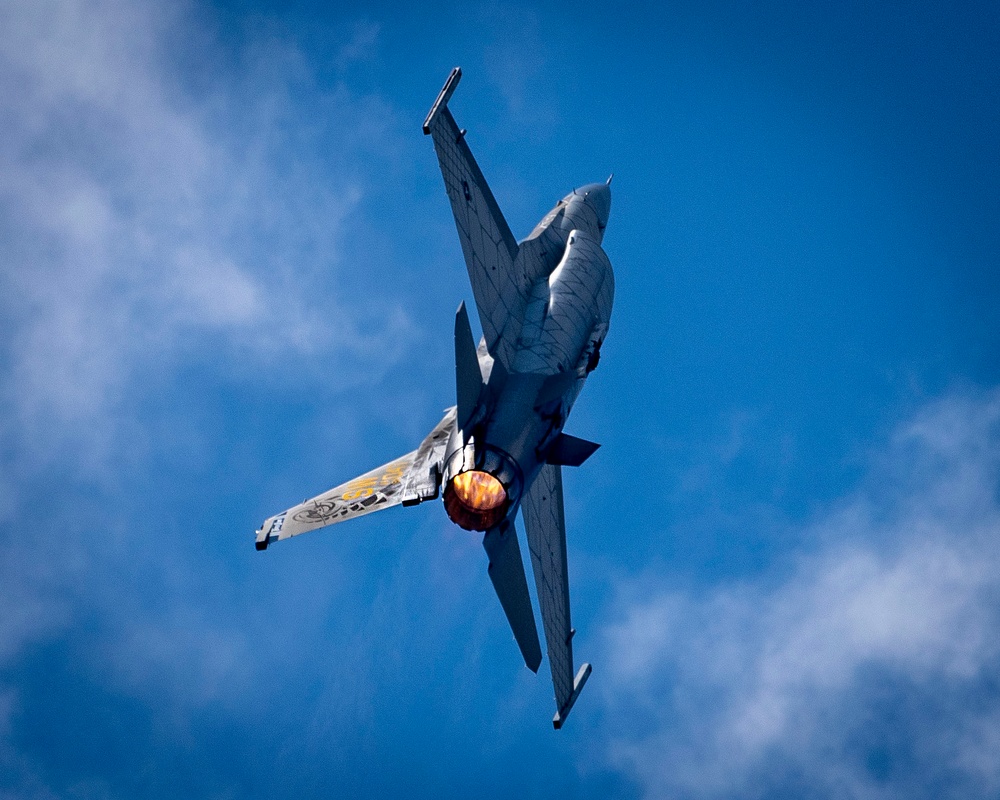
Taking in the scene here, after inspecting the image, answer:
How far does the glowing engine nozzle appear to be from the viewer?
2006 centimetres

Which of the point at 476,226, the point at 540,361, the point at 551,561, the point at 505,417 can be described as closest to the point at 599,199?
the point at 476,226

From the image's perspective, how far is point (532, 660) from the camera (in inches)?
907

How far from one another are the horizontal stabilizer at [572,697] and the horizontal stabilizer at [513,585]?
4795 millimetres

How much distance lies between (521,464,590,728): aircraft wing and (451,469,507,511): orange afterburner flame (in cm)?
423

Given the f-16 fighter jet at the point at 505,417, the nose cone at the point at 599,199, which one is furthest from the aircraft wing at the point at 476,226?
the nose cone at the point at 599,199

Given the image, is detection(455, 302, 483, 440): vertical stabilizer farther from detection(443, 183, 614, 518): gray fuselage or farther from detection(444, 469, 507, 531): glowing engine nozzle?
detection(444, 469, 507, 531): glowing engine nozzle

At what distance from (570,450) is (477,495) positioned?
2.58m

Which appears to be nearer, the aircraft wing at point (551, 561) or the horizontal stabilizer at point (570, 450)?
the horizontal stabilizer at point (570, 450)

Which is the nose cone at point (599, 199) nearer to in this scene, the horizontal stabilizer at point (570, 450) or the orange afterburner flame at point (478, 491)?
the horizontal stabilizer at point (570, 450)

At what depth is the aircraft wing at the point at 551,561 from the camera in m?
24.9

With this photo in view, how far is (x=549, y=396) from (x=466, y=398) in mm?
2494

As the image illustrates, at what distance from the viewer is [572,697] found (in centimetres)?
2780

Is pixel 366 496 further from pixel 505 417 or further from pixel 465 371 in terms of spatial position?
pixel 465 371

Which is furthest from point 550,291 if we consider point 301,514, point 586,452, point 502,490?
point 301,514
